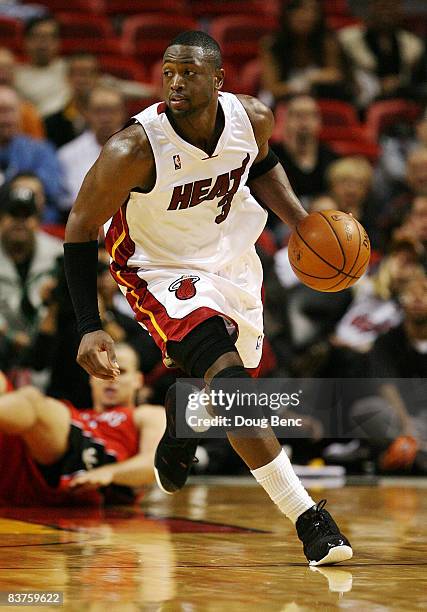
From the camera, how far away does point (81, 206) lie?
3.93 metres

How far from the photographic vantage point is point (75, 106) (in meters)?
9.00

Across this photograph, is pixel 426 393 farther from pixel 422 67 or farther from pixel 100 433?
pixel 422 67

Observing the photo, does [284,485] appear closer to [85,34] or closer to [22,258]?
[22,258]

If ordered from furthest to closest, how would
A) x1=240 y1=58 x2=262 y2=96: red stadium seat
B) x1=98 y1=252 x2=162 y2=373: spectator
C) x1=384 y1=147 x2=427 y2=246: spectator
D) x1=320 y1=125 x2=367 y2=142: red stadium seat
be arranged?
x1=240 y1=58 x2=262 y2=96: red stadium seat < x1=320 y1=125 x2=367 y2=142: red stadium seat < x1=384 y1=147 x2=427 y2=246: spectator < x1=98 y1=252 x2=162 y2=373: spectator

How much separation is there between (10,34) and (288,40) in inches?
98.1

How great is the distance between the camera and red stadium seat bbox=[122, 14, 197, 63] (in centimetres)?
1040

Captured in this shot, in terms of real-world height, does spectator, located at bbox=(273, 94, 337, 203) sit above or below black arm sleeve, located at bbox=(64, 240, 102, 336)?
below

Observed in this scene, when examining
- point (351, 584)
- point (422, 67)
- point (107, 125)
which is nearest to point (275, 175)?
point (351, 584)

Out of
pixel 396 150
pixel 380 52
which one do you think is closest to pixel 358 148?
pixel 396 150

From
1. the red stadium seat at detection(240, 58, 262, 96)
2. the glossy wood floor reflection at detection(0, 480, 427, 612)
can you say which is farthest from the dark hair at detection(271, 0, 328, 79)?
the glossy wood floor reflection at detection(0, 480, 427, 612)

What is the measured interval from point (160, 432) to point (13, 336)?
5.02 feet

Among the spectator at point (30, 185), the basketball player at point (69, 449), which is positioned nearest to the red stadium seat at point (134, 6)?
the spectator at point (30, 185)

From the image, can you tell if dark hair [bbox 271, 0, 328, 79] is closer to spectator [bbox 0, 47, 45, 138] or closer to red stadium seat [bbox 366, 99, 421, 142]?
red stadium seat [bbox 366, 99, 421, 142]

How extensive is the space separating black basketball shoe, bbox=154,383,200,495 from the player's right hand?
0.68m
